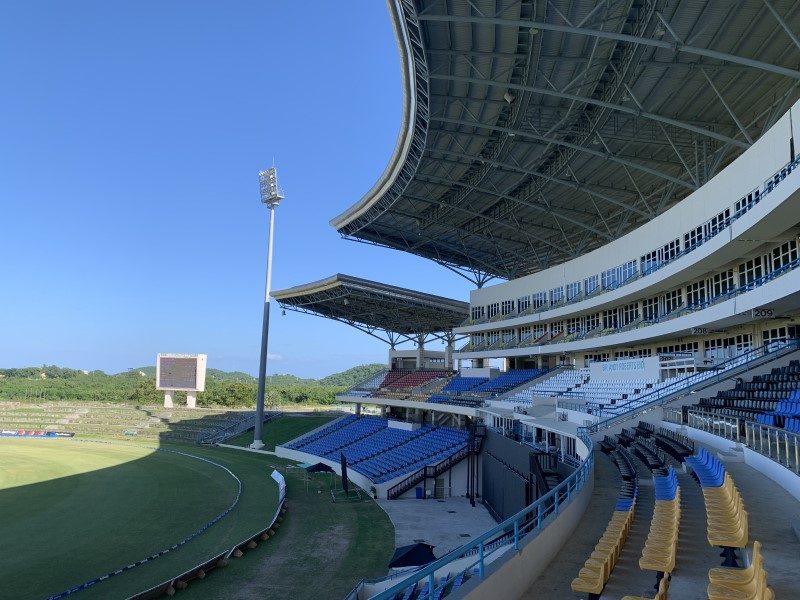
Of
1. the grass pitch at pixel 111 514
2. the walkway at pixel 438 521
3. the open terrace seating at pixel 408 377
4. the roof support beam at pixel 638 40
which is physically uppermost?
the roof support beam at pixel 638 40

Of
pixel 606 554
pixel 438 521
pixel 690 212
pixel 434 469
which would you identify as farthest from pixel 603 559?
pixel 434 469

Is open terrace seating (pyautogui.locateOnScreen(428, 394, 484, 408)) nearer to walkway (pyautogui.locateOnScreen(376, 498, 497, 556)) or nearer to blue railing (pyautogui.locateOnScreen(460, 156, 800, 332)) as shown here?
blue railing (pyautogui.locateOnScreen(460, 156, 800, 332))

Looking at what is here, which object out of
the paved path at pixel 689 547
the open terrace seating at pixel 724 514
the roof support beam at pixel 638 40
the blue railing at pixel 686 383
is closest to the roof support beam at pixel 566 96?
the roof support beam at pixel 638 40

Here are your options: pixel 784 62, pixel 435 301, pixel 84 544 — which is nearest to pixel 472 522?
pixel 84 544

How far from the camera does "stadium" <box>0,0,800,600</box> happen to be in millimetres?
9922

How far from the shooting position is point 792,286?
754 inches

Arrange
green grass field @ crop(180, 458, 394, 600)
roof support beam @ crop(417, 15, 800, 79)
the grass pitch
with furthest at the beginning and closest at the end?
roof support beam @ crop(417, 15, 800, 79) < the grass pitch < green grass field @ crop(180, 458, 394, 600)

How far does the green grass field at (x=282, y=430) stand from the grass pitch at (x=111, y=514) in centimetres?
890

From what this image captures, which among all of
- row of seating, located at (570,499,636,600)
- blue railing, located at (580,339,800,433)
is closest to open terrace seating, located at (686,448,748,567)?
row of seating, located at (570,499,636,600)

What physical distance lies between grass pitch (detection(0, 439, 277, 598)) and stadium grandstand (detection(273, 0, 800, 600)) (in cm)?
735

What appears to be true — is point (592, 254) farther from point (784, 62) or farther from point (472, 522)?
point (472, 522)

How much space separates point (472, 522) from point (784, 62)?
79.1ft

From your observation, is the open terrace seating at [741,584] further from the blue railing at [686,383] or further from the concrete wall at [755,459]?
the blue railing at [686,383]

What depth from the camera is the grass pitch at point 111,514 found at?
1819 cm
